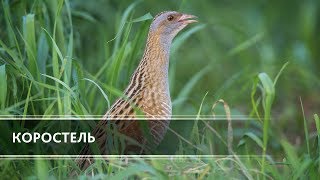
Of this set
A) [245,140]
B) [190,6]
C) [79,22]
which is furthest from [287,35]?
[245,140]

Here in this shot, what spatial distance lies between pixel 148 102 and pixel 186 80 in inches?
36.4

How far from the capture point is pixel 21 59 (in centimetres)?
265

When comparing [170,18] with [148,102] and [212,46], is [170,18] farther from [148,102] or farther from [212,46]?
[212,46]

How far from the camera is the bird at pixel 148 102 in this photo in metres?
2.46

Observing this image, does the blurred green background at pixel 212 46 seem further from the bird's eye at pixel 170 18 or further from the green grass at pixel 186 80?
the bird's eye at pixel 170 18

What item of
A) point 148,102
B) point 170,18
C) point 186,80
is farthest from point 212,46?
point 148,102

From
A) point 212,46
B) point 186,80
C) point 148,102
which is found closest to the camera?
point 148,102

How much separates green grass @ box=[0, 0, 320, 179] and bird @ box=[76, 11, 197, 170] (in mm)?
47

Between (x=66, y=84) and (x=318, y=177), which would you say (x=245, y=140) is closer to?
(x=318, y=177)

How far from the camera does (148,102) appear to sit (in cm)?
251

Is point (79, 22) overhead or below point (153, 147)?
overhead

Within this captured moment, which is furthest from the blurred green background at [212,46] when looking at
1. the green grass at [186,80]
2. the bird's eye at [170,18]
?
the bird's eye at [170,18]

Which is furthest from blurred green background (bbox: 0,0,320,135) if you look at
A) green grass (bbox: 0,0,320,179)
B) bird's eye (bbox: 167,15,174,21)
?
bird's eye (bbox: 167,15,174,21)

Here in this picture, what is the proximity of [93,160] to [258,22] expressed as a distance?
5.35 feet
